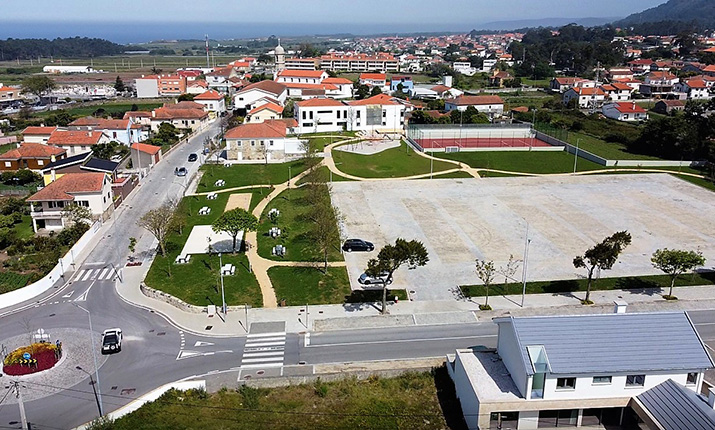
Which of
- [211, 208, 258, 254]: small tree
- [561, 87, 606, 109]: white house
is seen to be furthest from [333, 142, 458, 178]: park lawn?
[561, 87, 606, 109]: white house

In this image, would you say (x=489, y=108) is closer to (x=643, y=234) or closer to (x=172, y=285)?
(x=643, y=234)

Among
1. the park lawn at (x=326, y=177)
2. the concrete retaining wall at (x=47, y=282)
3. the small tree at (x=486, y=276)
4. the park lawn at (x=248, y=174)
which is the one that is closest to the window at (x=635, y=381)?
the small tree at (x=486, y=276)

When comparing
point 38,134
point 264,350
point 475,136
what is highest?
point 38,134

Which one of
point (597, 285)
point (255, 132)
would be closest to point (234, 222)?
point (597, 285)

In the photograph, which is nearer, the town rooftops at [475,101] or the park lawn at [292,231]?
the park lawn at [292,231]

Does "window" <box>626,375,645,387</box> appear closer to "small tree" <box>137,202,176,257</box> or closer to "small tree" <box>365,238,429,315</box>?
"small tree" <box>365,238,429,315</box>

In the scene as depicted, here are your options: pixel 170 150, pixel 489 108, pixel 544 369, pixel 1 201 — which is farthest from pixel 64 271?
pixel 489 108

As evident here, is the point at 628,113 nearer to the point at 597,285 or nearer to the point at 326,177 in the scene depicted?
the point at 326,177

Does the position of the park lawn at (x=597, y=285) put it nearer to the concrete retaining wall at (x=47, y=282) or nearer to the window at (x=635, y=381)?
the window at (x=635, y=381)
